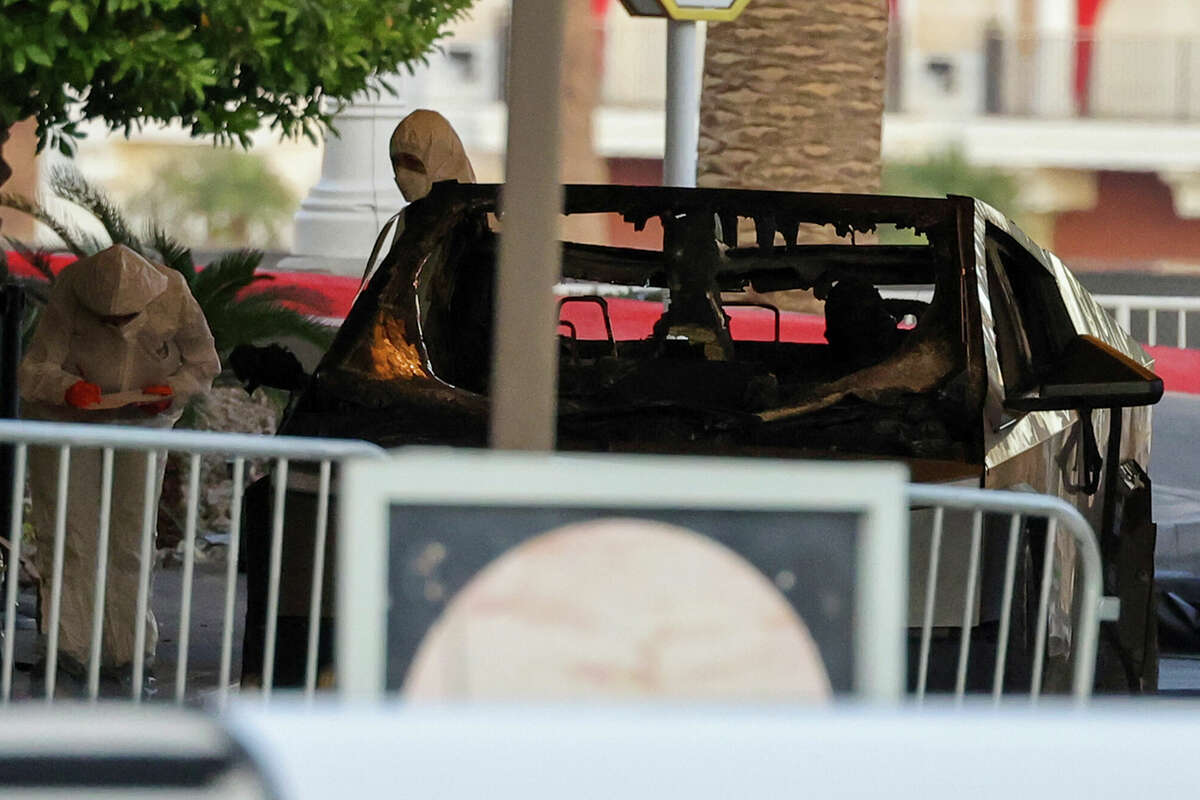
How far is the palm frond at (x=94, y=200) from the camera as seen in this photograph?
10.6 m

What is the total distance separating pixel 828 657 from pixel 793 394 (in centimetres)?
321

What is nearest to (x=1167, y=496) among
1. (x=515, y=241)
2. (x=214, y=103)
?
(x=214, y=103)

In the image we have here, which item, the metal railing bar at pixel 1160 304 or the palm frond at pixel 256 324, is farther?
the metal railing bar at pixel 1160 304

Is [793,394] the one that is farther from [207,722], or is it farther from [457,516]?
[207,722]

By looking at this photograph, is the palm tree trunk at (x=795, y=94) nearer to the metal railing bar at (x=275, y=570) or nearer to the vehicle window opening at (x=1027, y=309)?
the vehicle window opening at (x=1027, y=309)

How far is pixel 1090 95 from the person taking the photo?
35531 millimetres

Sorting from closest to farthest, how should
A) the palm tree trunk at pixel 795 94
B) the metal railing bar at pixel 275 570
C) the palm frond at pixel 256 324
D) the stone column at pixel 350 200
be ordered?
the metal railing bar at pixel 275 570 → the palm frond at pixel 256 324 → the palm tree trunk at pixel 795 94 → the stone column at pixel 350 200

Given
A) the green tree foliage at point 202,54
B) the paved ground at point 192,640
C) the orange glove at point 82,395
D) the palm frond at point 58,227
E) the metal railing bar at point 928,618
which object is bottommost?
the paved ground at point 192,640

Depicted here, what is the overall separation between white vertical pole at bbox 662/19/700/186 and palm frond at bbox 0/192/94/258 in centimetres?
293

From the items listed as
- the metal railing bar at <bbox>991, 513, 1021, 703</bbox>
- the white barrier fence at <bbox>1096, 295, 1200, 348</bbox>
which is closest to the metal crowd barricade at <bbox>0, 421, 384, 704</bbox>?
the metal railing bar at <bbox>991, 513, 1021, 703</bbox>

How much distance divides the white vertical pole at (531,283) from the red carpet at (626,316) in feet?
14.1

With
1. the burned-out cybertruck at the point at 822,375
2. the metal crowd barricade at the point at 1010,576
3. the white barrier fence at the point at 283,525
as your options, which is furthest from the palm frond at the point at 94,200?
the metal crowd barricade at the point at 1010,576

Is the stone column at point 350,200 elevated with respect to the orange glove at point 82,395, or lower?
elevated

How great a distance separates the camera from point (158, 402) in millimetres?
7211
